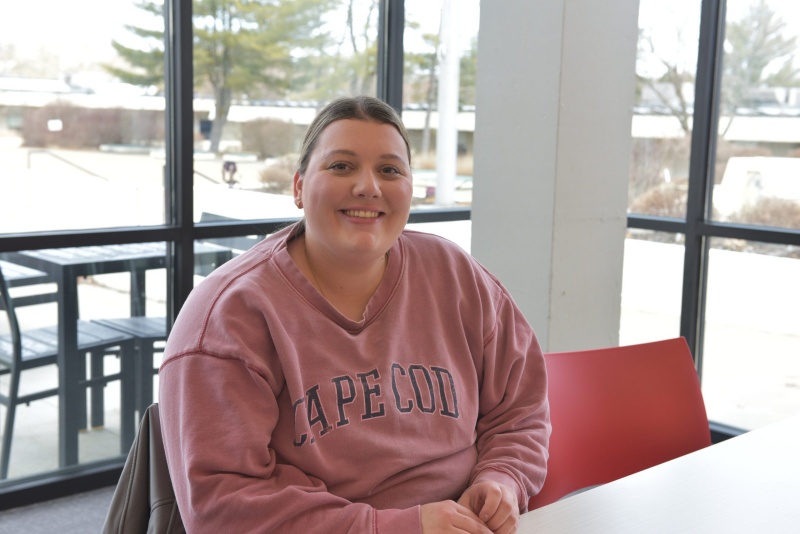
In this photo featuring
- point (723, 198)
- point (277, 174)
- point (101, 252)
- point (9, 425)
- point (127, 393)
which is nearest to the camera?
point (9, 425)

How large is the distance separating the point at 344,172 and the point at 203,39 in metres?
1.91

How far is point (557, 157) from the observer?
2.75m

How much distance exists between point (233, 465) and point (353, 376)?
0.25 m

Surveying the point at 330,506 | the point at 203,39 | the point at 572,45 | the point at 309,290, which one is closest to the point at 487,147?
the point at 572,45

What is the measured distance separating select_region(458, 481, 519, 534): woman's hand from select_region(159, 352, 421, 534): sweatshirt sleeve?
12 cm

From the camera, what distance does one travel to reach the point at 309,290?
1.39m

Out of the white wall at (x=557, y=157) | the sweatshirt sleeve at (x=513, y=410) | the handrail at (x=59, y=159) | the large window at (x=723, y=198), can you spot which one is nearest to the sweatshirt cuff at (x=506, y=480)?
the sweatshirt sleeve at (x=513, y=410)

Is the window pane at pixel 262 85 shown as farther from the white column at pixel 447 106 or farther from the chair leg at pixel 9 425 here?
the chair leg at pixel 9 425

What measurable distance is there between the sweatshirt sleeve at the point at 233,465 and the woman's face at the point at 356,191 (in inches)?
12.2

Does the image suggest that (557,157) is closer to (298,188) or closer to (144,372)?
(298,188)

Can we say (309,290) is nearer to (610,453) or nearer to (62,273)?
(610,453)

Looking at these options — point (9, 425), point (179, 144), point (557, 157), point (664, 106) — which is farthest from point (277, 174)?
point (664, 106)

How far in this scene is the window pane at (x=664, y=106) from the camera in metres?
3.69

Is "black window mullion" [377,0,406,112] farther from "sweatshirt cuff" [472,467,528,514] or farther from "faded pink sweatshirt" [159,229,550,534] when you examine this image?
"sweatshirt cuff" [472,467,528,514]
